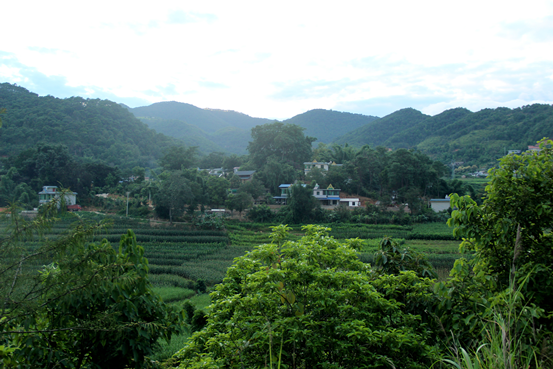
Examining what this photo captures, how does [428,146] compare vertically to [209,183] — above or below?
above

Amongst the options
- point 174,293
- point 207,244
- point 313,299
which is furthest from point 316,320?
point 207,244

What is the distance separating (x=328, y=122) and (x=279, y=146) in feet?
279

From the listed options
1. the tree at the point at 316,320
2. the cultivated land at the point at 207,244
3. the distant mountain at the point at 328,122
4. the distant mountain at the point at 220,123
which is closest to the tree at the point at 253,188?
the cultivated land at the point at 207,244

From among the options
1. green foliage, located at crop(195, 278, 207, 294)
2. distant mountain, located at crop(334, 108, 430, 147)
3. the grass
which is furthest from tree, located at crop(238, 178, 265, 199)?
distant mountain, located at crop(334, 108, 430, 147)

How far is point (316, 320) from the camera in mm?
3867

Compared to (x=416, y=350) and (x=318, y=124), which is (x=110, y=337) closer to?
(x=416, y=350)

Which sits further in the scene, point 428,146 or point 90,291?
point 428,146

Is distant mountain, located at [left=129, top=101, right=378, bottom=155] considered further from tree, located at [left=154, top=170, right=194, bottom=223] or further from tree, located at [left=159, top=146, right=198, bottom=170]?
tree, located at [left=154, top=170, right=194, bottom=223]

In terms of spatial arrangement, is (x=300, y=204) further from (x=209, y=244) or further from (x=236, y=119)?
(x=236, y=119)

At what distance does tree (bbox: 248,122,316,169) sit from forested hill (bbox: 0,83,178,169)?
21730 mm

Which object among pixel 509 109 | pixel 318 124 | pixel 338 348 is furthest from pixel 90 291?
pixel 318 124

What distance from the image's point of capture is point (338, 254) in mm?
4703

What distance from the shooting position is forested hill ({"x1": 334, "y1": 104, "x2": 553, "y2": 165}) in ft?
185

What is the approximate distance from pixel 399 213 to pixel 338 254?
107 feet
